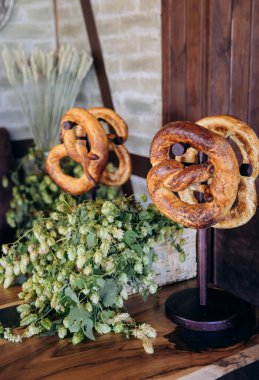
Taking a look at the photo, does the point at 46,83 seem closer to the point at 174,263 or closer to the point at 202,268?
the point at 174,263

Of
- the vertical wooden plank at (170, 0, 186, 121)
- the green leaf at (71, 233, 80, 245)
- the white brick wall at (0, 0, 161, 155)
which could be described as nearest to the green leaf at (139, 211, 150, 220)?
the green leaf at (71, 233, 80, 245)

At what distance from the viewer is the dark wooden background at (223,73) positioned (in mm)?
1884

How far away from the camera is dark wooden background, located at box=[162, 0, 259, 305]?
1.88 m

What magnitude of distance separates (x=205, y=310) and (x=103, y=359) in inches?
14.9

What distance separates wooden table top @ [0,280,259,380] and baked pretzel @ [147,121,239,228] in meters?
0.38

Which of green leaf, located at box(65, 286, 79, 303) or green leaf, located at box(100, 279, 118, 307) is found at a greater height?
green leaf, located at box(65, 286, 79, 303)

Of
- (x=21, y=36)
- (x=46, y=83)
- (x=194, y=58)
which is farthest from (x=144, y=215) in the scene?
(x=21, y=36)

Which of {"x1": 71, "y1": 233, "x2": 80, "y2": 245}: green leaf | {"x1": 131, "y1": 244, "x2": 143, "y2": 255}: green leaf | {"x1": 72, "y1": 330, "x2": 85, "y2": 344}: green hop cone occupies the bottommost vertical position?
{"x1": 72, "y1": 330, "x2": 85, "y2": 344}: green hop cone

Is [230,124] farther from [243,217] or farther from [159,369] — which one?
[159,369]

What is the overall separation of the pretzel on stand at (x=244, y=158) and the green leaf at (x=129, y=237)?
23cm

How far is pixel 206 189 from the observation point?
1.49 meters

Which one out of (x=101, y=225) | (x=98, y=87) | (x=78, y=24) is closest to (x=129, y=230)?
(x=101, y=225)

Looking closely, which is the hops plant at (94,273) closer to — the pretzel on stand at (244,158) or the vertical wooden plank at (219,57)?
the pretzel on stand at (244,158)

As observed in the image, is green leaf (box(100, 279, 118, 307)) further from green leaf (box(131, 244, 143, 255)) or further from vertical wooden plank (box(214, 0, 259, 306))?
vertical wooden plank (box(214, 0, 259, 306))
